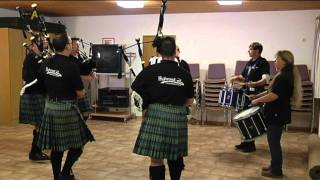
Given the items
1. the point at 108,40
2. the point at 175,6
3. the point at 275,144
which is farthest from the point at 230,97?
the point at 108,40

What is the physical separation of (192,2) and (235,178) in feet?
10.2

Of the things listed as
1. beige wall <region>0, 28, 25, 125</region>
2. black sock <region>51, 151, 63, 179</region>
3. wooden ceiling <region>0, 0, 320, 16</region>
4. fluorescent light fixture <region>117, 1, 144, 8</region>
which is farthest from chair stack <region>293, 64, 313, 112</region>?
beige wall <region>0, 28, 25, 125</region>

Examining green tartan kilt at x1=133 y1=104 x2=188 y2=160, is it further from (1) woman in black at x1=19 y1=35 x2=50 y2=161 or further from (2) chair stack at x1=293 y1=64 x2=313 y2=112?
(2) chair stack at x1=293 y1=64 x2=313 y2=112

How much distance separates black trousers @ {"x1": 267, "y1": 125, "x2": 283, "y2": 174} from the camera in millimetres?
3503

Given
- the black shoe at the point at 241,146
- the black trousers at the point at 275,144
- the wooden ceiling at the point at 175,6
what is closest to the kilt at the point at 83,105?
the black trousers at the point at 275,144

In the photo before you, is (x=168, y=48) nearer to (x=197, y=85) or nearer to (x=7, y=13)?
(x=197, y=85)

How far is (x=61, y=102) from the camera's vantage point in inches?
116

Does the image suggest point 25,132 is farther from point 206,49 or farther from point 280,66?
point 280,66

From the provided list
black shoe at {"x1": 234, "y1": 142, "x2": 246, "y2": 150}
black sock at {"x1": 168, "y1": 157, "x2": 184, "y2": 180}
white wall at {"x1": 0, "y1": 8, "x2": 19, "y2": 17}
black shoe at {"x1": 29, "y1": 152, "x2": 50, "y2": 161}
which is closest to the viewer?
black sock at {"x1": 168, "y1": 157, "x2": 184, "y2": 180}

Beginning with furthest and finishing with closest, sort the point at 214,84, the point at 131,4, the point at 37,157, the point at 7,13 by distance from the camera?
the point at 7,13 < the point at 214,84 < the point at 131,4 < the point at 37,157

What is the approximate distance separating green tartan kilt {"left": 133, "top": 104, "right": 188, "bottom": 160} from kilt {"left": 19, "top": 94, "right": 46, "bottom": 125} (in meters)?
1.88

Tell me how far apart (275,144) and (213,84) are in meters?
3.13

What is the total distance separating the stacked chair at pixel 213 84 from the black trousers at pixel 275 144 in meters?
2.95

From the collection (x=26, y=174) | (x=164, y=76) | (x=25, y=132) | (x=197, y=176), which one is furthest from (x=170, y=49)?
(x=25, y=132)
